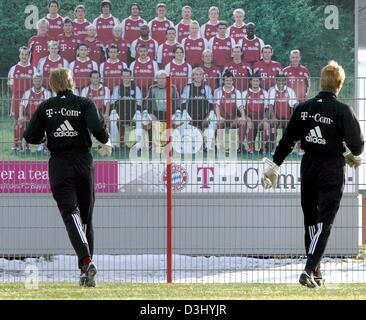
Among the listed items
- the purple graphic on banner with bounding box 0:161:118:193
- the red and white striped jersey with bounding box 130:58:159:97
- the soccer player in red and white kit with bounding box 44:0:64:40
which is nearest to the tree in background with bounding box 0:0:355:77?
the soccer player in red and white kit with bounding box 44:0:64:40

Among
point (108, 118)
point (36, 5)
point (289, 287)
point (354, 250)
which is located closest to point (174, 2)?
point (36, 5)

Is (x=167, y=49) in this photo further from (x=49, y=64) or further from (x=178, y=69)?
(x=49, y=64)

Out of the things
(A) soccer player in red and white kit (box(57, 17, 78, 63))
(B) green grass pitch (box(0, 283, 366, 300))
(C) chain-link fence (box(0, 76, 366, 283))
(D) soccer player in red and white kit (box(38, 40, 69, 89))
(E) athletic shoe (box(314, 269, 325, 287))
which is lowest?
(B) green grass pitch (box(0, 283, 366, 300))

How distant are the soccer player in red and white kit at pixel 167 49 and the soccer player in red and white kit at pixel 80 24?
1010 millimetres

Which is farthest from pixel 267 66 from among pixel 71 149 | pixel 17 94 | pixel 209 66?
pixel 71 149

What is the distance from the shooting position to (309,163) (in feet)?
38.3

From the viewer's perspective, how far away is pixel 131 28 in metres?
16.6

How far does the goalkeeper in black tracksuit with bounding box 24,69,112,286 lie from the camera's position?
38.9 feet

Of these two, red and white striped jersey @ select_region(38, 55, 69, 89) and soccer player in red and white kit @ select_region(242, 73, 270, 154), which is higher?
red and white striped jersey @ select_region(38, 55, 69, 89)

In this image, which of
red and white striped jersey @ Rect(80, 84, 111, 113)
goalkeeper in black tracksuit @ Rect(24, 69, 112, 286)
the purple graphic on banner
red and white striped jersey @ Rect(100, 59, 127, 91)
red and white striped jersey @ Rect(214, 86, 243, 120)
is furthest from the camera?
red and white striped jersey @ Rect(100, 59, 127, 91)

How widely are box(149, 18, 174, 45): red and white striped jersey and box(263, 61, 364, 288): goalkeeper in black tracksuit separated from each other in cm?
512

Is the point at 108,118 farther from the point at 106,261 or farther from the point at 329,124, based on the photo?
the point at 329,124

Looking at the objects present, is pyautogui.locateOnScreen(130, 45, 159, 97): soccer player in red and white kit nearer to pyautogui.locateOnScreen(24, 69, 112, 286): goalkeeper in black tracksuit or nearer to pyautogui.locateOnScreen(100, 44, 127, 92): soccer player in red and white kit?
pyautogui.locateOnScreen(100, 44, 127, 92): soccer player in red and white kit

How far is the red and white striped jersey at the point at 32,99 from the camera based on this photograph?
14383mm
